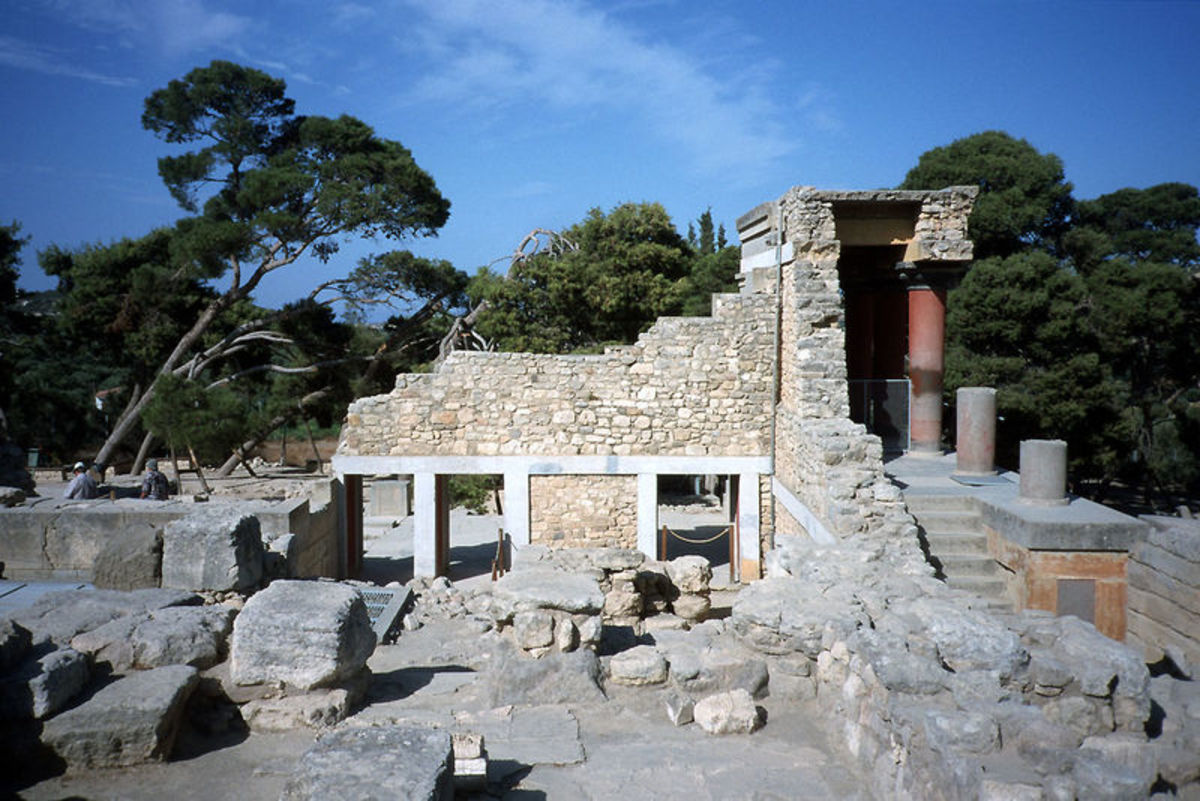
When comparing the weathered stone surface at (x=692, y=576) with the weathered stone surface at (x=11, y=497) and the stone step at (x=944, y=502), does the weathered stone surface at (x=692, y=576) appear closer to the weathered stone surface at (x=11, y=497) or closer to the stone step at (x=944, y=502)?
the stone step at (x=944, y=502)

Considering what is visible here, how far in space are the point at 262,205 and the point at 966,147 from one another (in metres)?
20.1

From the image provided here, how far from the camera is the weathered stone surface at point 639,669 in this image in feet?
20.9

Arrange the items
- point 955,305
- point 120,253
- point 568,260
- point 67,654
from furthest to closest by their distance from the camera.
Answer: point 120,253
point 568,260
point 955,305
point 67,654

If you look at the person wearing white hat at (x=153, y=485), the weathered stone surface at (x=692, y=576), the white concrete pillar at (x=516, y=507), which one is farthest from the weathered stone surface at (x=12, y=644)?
the white concrete pillar at (x=516, y=507)

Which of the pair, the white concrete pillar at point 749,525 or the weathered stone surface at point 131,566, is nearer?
the weathered stone surface at point 131,566

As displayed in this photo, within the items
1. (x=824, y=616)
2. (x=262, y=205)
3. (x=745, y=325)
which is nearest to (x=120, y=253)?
(x=262, y=205)

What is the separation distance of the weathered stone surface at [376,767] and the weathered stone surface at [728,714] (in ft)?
6.48

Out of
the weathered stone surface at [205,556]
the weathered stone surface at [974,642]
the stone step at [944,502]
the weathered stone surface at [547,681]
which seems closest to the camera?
the weathered stone surface at [974,642]

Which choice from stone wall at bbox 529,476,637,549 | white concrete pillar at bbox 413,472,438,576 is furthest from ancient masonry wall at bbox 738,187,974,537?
white concrete pillar at bbox 413,472,438,576

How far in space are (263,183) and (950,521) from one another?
2155 cm

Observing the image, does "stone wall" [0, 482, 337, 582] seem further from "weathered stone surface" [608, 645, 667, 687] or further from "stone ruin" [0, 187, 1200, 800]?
"weathered stone surface" [608, 645, 667, 687]

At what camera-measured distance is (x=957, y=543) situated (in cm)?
909

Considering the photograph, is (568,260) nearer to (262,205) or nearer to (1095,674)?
(262,205)

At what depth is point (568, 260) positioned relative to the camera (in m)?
Result: 24.1
